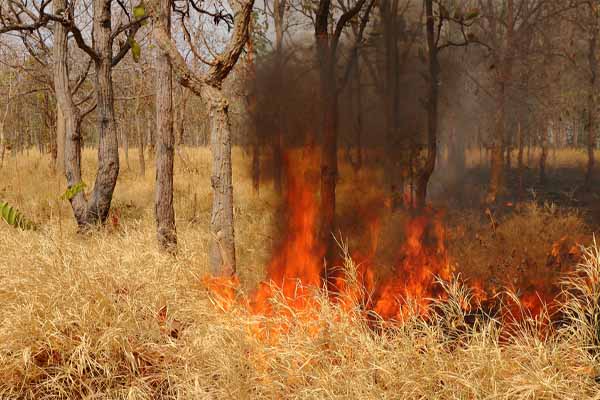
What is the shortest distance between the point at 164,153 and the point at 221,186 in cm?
169

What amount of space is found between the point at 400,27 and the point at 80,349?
379 centimetres

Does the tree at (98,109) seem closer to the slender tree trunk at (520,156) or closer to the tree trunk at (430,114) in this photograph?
the tree trunk at (430,114)

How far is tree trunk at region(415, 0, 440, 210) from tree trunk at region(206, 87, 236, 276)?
1844mm

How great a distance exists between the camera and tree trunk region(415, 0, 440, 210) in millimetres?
4184

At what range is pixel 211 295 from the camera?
162 inches

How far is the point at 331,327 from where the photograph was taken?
3020mm

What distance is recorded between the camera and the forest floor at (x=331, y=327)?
105 inches

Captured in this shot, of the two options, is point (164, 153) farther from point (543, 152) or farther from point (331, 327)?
point (543, 152)

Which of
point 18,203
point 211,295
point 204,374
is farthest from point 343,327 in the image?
point 18,203

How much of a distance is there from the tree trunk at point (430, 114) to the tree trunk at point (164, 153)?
9.69ft

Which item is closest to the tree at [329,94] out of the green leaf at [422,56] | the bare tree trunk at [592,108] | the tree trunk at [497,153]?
the green leaf at [422,56]

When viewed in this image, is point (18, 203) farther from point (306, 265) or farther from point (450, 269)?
point (450, 269)

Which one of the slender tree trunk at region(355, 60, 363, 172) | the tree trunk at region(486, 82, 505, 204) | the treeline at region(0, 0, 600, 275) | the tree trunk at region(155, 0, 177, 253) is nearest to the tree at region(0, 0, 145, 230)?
the tree trunk at region(155, 0, 177, 253)

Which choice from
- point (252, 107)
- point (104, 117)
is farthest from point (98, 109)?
point (252, 107)
